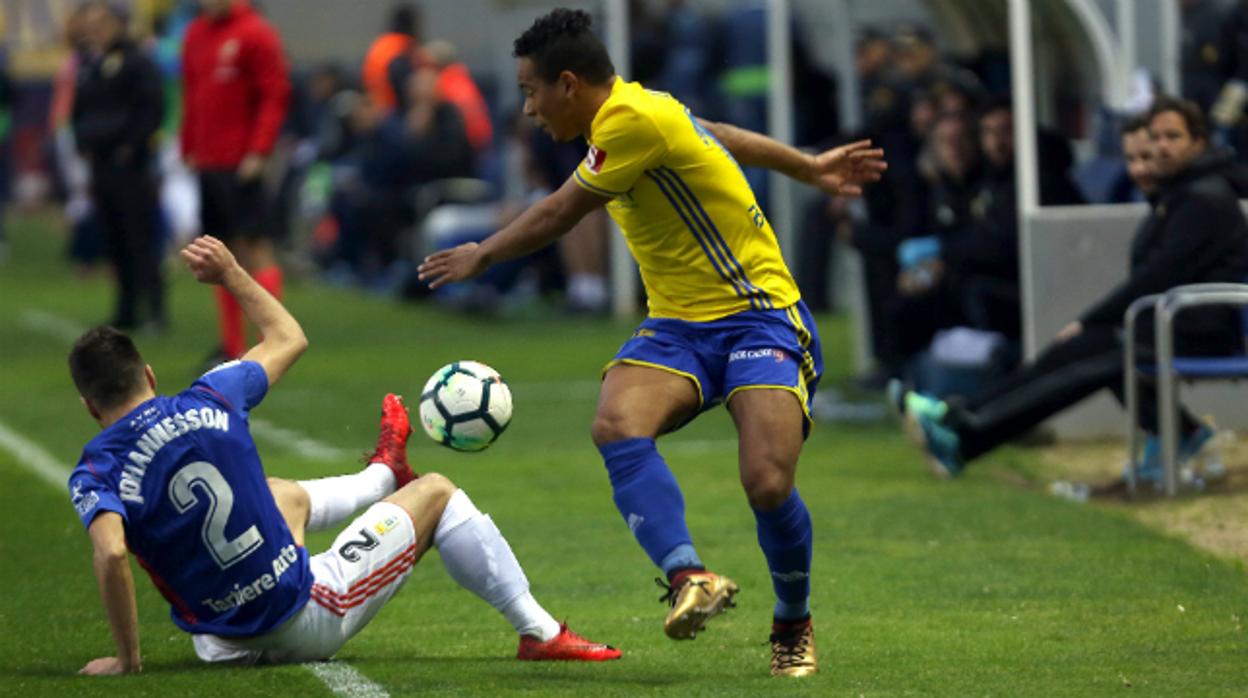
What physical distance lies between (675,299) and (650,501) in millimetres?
709

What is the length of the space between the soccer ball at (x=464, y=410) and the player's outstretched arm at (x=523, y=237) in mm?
588

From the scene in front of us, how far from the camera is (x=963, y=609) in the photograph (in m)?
7.54

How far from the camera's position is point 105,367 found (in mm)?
6184

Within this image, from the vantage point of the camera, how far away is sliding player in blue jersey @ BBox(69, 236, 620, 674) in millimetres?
6172

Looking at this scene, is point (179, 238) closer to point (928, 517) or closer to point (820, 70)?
point (820, 70)

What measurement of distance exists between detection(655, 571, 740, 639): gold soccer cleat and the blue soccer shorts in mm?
716

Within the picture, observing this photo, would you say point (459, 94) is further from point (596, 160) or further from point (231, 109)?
point (596, 160)

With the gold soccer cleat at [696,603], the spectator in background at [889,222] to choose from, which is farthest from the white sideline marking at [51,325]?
the gold soccer cleat at [696,603]

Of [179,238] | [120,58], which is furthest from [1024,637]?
[179,238]

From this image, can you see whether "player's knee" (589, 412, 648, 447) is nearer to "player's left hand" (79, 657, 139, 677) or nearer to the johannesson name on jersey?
the johannesson name on jersey

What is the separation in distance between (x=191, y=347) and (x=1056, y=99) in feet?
22.7

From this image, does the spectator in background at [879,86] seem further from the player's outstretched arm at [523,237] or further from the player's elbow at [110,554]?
the player's elbow at [110,554]

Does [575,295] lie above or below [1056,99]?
below

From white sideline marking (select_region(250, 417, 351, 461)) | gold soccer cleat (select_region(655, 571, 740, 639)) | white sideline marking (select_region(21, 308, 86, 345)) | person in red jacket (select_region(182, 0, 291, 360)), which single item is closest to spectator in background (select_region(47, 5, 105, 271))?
white sideline marking (select_region(21, 308, 86, 345))
